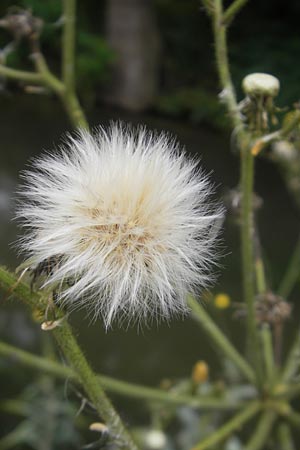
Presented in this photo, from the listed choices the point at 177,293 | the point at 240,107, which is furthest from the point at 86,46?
the point at 177,293

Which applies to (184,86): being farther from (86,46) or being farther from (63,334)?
(63,334)

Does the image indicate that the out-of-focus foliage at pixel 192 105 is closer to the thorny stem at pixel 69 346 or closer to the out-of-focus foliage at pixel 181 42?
the out-of-focus foliage at pixel 181 42

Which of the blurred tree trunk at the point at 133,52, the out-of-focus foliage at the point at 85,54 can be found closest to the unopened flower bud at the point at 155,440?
the out-of-focus foliage at the point at 85,54

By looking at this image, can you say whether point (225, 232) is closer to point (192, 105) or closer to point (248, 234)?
point (248, 234)

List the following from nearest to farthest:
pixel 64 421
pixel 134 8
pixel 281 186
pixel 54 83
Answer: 1. pixel 54 83
2. pixel 64 421
3. pixel 281 186
4. pixel 134 8

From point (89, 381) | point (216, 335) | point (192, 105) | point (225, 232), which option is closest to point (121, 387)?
point (216, 335)

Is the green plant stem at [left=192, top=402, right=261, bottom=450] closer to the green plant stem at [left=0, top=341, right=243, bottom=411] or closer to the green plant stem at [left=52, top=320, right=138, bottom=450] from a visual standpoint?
the green plant stem at [left=0, top=341, right=243, bottom=411]
